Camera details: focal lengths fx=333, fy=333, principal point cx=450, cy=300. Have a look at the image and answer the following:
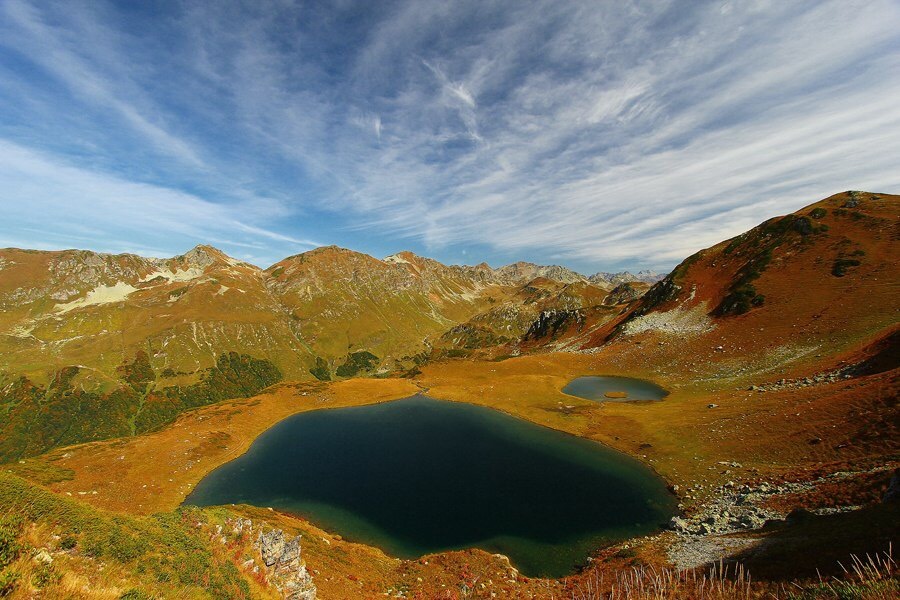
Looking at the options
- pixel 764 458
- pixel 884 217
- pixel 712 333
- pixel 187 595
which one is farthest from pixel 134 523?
pixel 884 217

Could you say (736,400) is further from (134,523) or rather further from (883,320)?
(134,523)

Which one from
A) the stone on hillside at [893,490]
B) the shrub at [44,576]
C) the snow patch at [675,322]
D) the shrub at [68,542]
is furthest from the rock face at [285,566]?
the snow patch at [675,322]

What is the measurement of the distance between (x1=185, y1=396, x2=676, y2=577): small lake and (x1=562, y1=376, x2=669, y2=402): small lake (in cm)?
2083

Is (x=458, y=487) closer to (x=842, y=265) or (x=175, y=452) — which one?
(x=175, y=452)

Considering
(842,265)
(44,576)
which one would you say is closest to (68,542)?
(44,576)

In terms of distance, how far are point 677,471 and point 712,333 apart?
187 feet

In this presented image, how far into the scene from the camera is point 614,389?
270 ft

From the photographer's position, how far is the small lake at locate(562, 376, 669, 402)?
7400 cm

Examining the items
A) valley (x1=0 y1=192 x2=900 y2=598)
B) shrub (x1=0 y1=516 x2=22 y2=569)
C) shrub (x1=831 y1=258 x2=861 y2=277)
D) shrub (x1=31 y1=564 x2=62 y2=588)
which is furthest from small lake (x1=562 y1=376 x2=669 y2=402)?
shrub (x1=0 y1=516 x2=22 y2=569)

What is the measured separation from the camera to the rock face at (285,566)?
20125mm

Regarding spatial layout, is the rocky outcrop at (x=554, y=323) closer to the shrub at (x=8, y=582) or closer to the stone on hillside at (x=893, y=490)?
the stone on hillside at (x=893, y=490)

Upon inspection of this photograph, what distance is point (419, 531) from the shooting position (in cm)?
3847

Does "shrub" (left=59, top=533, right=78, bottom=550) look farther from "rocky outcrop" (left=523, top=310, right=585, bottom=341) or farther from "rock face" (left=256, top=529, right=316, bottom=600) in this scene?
Answer: "rocky outcrop" (left=523, top=310, right=585, bottom=341)

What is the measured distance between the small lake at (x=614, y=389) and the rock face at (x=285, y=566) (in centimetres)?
6994
